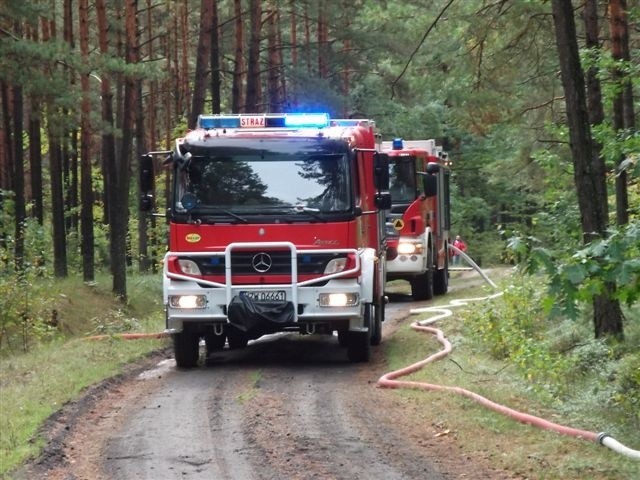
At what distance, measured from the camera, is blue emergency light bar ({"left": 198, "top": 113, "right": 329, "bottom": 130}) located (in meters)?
13.1

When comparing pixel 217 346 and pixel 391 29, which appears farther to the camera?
pixel 391 29

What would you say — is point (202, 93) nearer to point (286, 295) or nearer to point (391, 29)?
point (391, 29)

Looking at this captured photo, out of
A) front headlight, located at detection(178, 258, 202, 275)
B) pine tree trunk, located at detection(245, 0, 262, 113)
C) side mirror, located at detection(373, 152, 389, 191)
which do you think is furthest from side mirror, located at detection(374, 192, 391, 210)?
pine tree trunk, located at detection(245, 0, 262, 113)

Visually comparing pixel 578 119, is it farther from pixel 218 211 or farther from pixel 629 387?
pixel 218 211

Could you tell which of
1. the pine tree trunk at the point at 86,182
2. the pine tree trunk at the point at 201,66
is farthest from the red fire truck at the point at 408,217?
the pine tree trunk at the point at 86,182

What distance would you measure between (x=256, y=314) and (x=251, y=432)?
3527 mm

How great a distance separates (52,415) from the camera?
9328 millimetres

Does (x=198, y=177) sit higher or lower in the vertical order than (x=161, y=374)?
higher

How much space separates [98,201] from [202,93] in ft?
97.8

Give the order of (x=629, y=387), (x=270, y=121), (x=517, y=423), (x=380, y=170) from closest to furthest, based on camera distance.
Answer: (x=517, y=423), (x=629, y=387), (x=270, y=121), (x=380, y=170)

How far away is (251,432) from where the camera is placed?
8.80 metres

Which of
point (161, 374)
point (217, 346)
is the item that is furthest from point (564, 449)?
point (217, 346)

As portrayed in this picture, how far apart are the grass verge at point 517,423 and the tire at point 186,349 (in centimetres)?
267

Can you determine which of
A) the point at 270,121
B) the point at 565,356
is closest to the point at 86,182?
the point at 270,121
